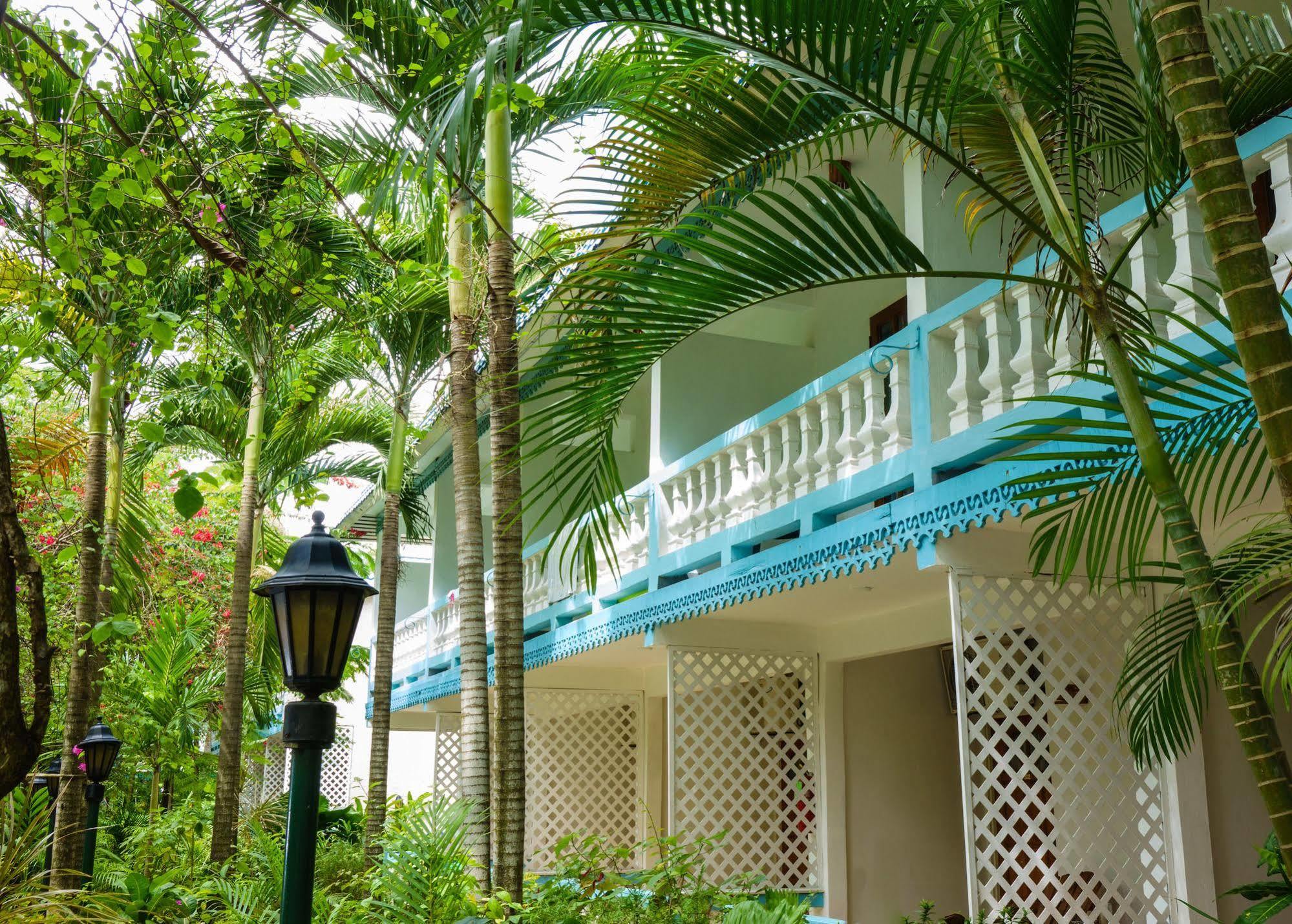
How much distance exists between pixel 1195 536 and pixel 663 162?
101 inches

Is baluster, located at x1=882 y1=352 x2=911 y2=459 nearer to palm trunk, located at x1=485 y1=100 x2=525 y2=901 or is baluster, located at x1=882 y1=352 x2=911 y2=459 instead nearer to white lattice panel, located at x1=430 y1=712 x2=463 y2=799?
palm trunk, located at x1=485 y1=100 x2=525 y2=901

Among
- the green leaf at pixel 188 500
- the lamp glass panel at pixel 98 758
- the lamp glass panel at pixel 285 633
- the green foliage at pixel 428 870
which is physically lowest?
the green foliage at pixel 428 870

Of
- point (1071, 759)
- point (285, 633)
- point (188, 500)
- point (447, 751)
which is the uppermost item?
point (188, 500)

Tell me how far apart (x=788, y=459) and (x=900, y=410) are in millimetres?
1104

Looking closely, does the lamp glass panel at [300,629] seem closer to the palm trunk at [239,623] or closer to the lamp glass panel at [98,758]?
the lamp glass panel at [98,758]

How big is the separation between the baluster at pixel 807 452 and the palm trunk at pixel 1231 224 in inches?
174

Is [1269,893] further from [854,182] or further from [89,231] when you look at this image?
[89,231]

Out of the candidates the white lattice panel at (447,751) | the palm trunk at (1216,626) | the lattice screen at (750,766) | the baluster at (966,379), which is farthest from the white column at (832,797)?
the white lattice panel at (447,751)

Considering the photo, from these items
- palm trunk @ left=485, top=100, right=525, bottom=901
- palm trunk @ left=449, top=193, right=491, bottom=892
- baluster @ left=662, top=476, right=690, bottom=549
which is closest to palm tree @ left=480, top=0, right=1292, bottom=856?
palm trunk @ left=485, top=100, right=525, bottom=901

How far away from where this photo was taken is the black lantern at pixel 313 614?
346 centimetres

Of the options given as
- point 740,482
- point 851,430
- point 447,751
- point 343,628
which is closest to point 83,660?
point 740,482

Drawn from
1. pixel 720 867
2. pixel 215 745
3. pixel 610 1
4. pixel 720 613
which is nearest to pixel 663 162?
pixel 610 1

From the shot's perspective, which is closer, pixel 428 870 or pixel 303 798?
pixel 303 798

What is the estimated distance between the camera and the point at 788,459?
22.0 ft
